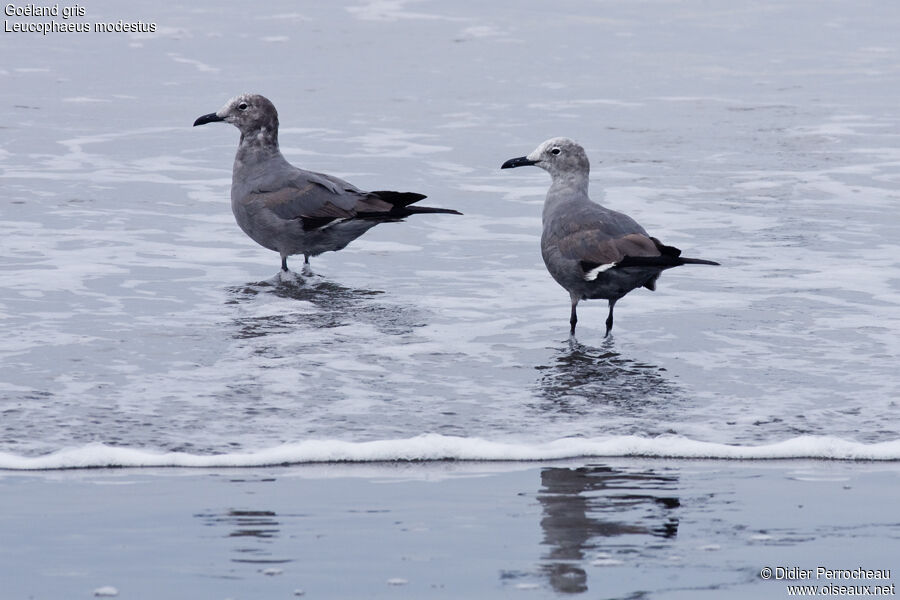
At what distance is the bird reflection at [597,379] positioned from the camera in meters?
7.81

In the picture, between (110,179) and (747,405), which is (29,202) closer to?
(110,179)

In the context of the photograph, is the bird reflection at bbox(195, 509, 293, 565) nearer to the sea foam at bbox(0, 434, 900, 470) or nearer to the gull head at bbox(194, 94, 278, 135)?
the sea foam at bbox(0, 434, 900, 470)

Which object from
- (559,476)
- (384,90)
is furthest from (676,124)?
(559,476)

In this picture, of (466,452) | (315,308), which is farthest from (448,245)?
(466,452)

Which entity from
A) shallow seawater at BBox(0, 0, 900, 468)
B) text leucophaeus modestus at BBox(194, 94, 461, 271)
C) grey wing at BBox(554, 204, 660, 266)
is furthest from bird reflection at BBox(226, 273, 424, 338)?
grey wing at BBox(554, 204, 660, 266)

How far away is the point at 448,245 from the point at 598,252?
3.68m

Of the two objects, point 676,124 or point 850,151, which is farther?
point 676,124

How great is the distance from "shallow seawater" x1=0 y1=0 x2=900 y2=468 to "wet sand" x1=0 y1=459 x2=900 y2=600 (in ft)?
1.39

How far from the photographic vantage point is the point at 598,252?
29.8ft

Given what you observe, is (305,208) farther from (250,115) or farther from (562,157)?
(562,157)

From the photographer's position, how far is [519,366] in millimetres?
8602

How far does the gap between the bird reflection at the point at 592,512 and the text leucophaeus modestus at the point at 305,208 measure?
490 centimetres

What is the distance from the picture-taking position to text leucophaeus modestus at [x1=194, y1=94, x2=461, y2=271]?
11023 millimetres

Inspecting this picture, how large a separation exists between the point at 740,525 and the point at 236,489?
7.09 feet
